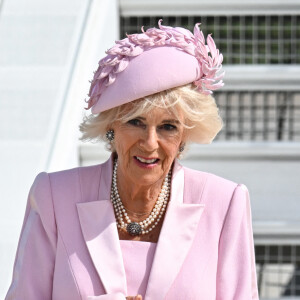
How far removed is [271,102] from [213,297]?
1838 millimetres

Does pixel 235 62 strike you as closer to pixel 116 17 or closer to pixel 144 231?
pixel 116 17

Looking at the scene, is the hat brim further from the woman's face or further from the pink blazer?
the pink blazer

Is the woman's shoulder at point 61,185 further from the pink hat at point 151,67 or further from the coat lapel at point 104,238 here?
the pink hat at point 151,67

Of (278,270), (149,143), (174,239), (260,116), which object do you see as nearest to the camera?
(149,143)

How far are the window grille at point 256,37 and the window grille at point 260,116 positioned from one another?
0.13m

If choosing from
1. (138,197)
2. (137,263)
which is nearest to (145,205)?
(138,197)

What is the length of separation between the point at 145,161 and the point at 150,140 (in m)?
0.05

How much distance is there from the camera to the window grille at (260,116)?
159 inches

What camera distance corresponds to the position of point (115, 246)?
2393 millimetres

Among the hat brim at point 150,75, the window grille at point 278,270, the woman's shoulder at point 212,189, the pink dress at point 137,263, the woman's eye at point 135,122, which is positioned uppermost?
A: the hat brim at point 150,75

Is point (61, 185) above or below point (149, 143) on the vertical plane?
below

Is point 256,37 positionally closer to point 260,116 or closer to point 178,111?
point 260,116

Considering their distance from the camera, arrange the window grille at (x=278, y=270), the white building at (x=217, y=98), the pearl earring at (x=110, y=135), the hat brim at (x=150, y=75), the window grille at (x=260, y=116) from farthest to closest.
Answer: the window grille at (x=260, y=116) < the window grille at (x=278, y=270) < the white building at (x=217, y=98) < the pearl earring at (x=110, y=135) < the hat brim at (x=150, y=75)

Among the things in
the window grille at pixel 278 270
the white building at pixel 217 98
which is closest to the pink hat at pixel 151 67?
the white building at pixel 217 98
